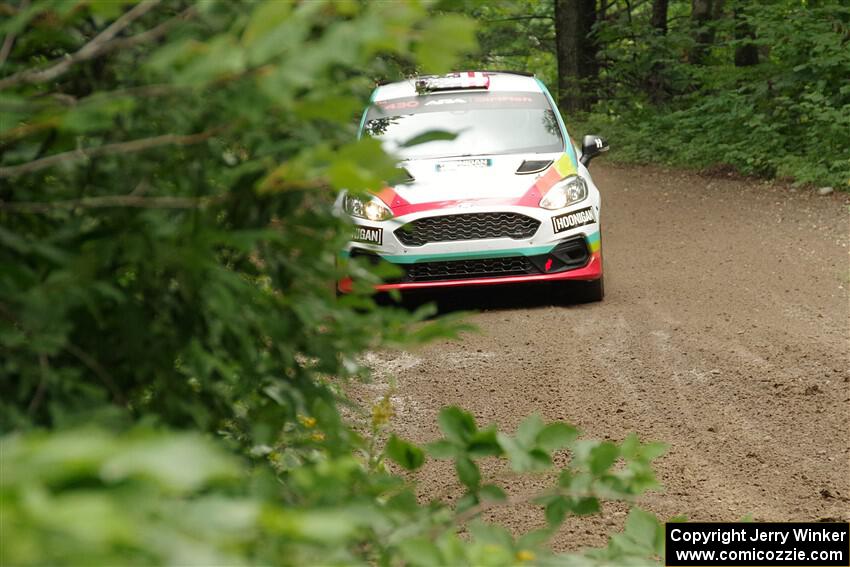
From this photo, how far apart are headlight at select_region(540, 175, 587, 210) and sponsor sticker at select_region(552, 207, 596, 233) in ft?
0.32

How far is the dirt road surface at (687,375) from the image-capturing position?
5363mm

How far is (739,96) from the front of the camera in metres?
19.0

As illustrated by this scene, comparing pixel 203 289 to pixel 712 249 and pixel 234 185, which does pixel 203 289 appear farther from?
pixel 712 249

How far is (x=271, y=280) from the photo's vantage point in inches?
80.9

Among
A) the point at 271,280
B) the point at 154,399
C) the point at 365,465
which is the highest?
the point at 271,280

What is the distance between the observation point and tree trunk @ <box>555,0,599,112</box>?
83.1 ft

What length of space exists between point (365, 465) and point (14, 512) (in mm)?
4271

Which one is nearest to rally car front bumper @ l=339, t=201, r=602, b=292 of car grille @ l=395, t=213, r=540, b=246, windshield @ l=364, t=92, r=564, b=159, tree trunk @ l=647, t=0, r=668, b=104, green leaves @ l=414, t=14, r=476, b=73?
car grille @ l=395, t=213, r=540, b=246

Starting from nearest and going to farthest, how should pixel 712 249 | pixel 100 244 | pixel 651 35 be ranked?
pixel 100 244, pixel 712 249, pixel 651 35

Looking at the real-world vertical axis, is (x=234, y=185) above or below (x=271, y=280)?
above

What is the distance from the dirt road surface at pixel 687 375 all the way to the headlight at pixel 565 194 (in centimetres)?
93

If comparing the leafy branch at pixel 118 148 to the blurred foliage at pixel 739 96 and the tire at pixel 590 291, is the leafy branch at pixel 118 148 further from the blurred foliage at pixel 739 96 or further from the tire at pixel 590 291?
the blurred foliage at pixel 739 96

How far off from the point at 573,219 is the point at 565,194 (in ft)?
0.78

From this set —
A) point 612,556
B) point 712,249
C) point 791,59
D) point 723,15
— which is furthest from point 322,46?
point 723,15
